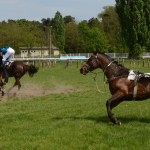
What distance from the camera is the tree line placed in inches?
2601

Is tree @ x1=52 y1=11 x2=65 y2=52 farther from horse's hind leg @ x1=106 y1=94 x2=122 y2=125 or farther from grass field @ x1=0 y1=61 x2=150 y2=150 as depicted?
horse's hind leg @ x1=106 y1=94 x2=122 y2=125

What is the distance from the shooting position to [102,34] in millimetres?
94750

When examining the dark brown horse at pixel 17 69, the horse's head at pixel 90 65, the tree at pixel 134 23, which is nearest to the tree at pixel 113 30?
the tree at pixel 134 23

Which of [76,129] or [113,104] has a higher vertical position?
[113,104]

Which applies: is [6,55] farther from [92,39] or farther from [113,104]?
[92,39]

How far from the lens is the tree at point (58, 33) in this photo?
103 metres

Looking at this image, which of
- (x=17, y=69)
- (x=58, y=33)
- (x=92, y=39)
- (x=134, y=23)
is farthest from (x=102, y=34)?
(x=17, y=69)

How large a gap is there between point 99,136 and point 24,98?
10.9 meters

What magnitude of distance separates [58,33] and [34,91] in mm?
83184

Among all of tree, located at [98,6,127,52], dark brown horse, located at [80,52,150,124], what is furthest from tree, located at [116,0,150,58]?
dark brown horse, located at [80,52,150,124]

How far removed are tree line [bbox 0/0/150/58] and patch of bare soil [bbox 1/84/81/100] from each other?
3938 cm

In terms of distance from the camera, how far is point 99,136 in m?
9.80

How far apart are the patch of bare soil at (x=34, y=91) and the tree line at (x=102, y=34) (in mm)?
39378

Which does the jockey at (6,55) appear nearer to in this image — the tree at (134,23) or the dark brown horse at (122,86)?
the dark brown horse at (122,86)
